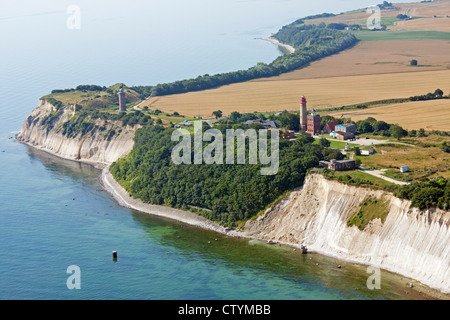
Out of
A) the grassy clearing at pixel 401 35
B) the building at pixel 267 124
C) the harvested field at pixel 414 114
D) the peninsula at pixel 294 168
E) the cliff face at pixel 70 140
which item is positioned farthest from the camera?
the grassy clearing at pixel 401 35

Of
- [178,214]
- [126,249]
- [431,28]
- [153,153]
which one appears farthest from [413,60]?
[126,249]

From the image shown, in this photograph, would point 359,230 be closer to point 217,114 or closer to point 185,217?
point 185,217

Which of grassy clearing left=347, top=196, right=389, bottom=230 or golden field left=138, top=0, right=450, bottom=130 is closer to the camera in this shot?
grassy clearing left=347, top=196, right=389, bottom=230

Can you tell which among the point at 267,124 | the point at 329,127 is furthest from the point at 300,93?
the point at 329,127

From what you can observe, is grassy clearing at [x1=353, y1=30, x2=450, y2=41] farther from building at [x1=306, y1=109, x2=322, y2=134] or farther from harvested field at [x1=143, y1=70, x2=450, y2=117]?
building at [x1=306, y1=109, x2=322, y2=134]

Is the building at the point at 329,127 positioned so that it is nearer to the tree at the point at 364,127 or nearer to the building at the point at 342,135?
the building at the point at 342,135

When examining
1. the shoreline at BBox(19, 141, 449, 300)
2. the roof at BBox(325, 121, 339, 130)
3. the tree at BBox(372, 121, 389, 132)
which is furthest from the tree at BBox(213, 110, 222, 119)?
the tree at BBox(372, 121, 389, 132)

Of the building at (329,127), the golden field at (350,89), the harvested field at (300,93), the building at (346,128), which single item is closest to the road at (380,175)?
the building at (346,128)
